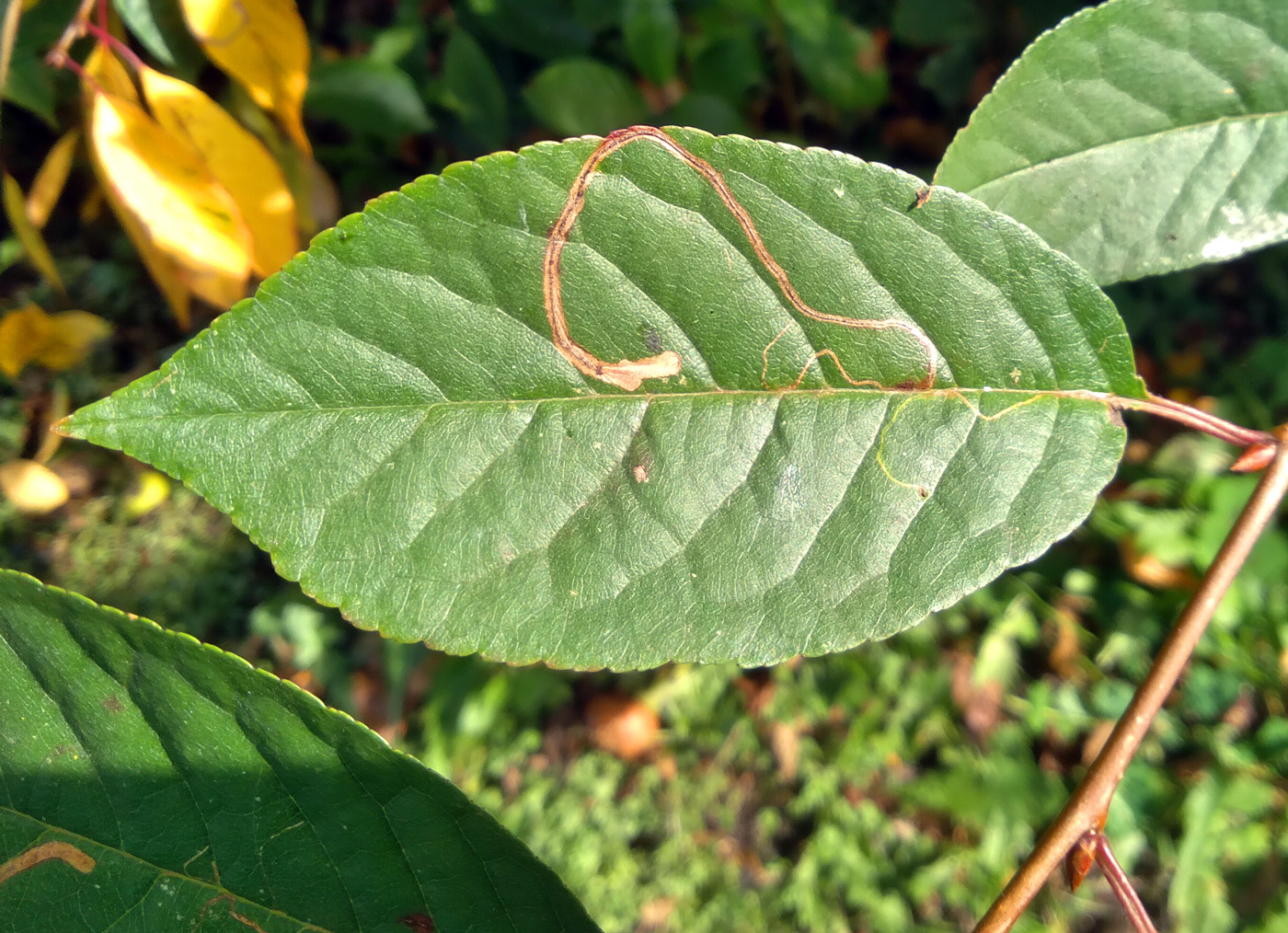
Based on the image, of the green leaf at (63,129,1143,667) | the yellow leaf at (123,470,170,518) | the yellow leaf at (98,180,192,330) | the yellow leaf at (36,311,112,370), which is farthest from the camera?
the yellow leaf at (123,470,170,518)

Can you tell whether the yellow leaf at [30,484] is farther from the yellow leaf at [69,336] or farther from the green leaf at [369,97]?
the green leaf at [369,97]

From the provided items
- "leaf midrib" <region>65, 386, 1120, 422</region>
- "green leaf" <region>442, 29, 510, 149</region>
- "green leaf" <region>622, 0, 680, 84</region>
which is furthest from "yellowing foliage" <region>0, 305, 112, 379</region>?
"leaf midrib" <region>65, 386, 1120, 422</region>

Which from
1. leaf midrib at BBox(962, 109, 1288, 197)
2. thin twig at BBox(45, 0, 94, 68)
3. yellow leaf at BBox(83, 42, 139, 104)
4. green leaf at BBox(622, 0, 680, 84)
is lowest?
leaf midrib at BBox(962, 109, 1288, 197)

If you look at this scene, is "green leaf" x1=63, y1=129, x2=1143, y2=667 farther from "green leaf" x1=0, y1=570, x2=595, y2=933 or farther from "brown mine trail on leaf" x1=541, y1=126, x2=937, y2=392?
"green leaf" x1=0, y1=570, x2=595, y2=933

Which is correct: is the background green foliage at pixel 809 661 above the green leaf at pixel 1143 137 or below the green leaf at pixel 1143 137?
below

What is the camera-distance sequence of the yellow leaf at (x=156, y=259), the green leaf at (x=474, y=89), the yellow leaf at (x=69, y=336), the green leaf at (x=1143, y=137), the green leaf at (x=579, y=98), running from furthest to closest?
the yellow leaf at (x=69, y=336), the green leaf at (x=474, y=89), the green leaf at (x=579, y=98), the yellow leaf at (x=156, y=259), the green leaf at (x=1143, y=137)

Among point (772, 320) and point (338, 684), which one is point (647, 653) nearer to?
point (772, 320)

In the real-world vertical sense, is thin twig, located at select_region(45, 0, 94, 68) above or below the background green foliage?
above

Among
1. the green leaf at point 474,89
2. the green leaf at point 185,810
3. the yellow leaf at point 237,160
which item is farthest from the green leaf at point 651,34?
the green leaf at point 185,810
